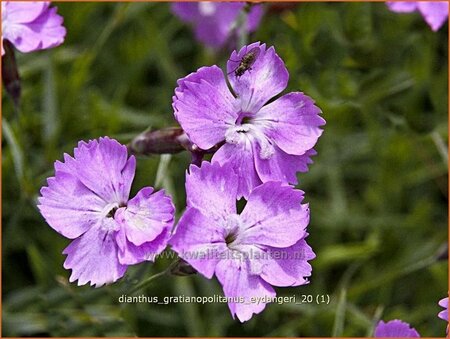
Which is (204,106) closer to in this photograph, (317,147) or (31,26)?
(31,26)

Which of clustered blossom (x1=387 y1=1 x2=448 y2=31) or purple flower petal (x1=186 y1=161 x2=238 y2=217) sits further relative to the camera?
clustered blossom (x1=387 y1=1 x2=448 y2=31)

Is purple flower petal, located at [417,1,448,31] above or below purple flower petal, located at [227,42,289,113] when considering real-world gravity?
below

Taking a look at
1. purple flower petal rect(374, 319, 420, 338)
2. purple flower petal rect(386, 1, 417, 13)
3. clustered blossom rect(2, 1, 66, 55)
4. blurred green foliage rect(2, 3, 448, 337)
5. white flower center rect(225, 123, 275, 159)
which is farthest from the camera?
blurred green foliage rect(2, 3, 448, 337)

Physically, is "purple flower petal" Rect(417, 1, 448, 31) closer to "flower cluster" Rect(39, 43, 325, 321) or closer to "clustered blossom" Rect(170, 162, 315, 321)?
"flower cluster" Rect(39, 43, 325, 321)

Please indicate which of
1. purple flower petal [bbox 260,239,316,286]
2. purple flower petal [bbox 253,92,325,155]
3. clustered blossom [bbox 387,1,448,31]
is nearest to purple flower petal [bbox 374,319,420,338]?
purple flower petal [bbox 260,239,316,286]

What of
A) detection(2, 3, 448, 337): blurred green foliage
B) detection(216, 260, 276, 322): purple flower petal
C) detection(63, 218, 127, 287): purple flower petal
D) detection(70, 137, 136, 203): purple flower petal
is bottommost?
detection(2, 3, 448, 337): blurred green foliage

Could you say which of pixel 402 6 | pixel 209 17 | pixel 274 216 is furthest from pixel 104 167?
pixel 209 17

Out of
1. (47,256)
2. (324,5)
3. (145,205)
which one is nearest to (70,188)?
(145,205)
